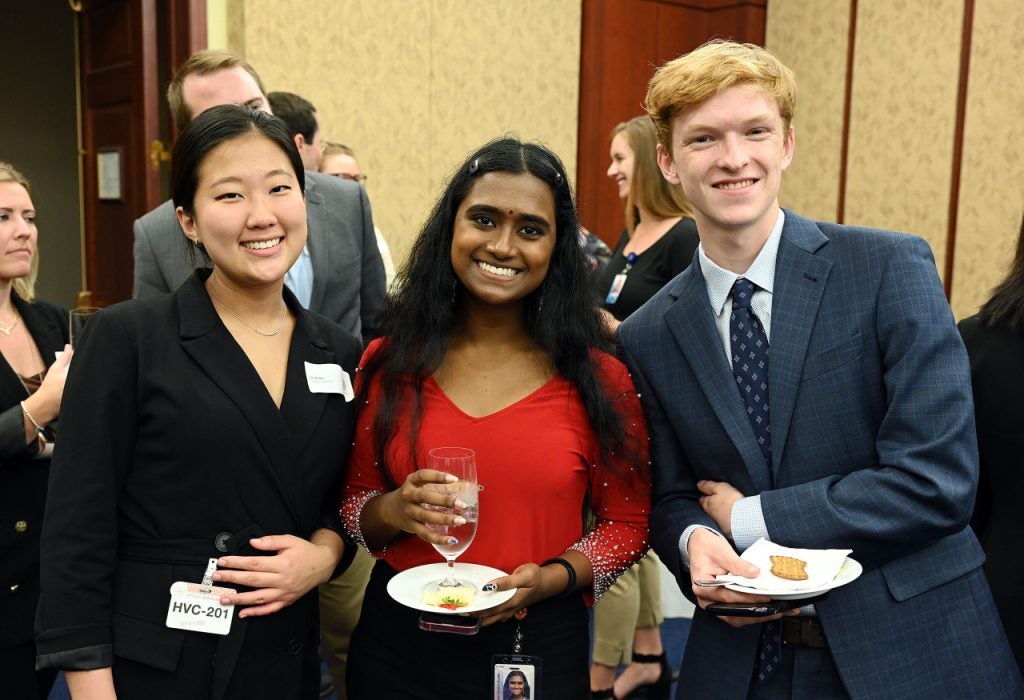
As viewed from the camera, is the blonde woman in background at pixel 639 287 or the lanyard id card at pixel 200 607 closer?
the lanyard id card at pixel 200 607

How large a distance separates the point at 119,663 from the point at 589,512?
35.4 inches

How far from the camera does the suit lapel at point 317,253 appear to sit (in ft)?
9.15

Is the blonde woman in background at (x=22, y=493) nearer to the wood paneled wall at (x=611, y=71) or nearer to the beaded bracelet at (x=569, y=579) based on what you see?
the beaded bracelet at (x=569, y=579)

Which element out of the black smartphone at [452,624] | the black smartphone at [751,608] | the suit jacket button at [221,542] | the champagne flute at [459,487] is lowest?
the black smartphone at [452,624]

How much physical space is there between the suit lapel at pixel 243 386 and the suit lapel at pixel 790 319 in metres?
0.83

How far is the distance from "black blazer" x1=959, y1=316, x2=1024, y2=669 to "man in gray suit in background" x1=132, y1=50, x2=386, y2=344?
58.1 inches

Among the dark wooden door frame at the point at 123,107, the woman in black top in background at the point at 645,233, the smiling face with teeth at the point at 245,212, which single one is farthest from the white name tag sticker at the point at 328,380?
the dark wooden door frame at the point at 123,107

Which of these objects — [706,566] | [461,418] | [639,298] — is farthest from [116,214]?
[706,566]

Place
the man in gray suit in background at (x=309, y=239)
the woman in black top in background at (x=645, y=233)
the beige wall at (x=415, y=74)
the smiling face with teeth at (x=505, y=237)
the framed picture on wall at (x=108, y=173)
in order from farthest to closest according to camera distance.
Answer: the beige wall at (x=415, y=74) < the framed picture on wall at (x=108, y=173) < the woman in black top in background at (x=645, y=233) < the man in gray suit in background at (x=309, y=239) < the smiling face with teeth at (x=505, y=237)

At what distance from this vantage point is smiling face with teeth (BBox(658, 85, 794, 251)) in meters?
1.65

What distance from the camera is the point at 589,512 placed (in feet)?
6.38

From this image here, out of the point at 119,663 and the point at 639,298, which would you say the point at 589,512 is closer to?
the point at 119,663

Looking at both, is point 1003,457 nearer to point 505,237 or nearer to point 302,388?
point 505,237

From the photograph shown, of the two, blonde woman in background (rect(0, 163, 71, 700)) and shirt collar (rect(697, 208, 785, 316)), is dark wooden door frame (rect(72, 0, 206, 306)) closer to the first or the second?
blonde woman in background (rect(0, 163, 71, 700))
